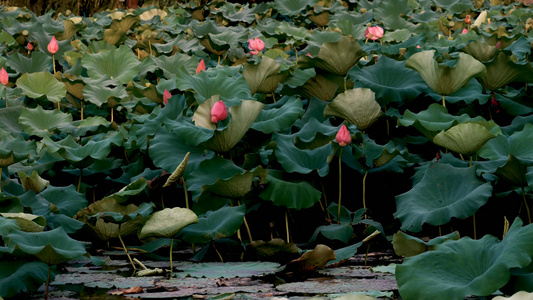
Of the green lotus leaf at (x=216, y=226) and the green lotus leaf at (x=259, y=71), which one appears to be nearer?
the green lotus leaf at (x=216, y=226)

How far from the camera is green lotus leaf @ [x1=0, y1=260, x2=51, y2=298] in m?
1.58

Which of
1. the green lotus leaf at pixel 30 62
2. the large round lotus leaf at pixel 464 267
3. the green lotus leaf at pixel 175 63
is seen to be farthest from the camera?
the green lotus leaf at pixel 30 62

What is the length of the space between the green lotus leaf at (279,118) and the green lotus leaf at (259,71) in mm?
182

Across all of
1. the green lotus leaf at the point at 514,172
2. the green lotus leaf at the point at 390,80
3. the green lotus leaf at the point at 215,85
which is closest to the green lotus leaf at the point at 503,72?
the green lotus leaf at the point at 390,80

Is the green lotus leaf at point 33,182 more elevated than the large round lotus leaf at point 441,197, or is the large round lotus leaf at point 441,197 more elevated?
the large round lotus leaf at point 441,197

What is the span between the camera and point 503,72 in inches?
101

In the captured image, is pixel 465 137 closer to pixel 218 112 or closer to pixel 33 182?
pixel 218 112

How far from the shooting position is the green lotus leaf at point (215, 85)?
8.30 ft

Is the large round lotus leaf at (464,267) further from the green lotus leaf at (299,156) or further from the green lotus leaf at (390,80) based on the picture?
the green lotus leaf at (390,80)

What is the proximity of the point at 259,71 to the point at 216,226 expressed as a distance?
2.67 ft

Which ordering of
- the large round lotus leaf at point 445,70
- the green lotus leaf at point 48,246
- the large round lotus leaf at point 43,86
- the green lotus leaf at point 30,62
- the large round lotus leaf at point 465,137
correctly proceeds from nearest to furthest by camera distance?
the green lotus leaf at point 48,246 < the large round lotus leaf at point 465,137 < the large round lotus leaf at point 445,70 < the large round lotus leaf at point 43,86 < the green lotus leaf at point 30,62

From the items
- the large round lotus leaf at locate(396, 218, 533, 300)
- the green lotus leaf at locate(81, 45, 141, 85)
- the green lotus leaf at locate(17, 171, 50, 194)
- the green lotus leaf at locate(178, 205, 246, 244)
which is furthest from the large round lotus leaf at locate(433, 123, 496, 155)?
the green lotus leaf at locate(81, 45, 141, 85)

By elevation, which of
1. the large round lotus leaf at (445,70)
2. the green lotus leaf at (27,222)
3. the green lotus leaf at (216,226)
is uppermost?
the large round lotus leaf at (445,70)

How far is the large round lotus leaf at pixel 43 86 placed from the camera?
10.7 ft
